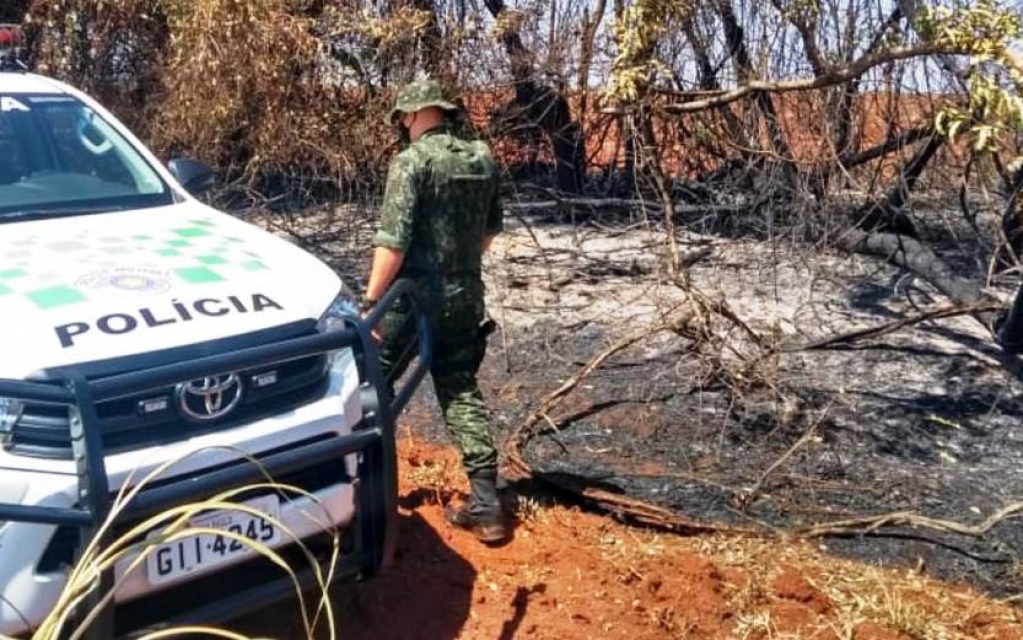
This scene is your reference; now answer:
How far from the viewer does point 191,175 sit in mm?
4961

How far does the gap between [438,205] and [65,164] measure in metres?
1.56

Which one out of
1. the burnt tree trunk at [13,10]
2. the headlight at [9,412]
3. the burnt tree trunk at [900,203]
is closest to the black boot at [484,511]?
the headlight at [9,412]

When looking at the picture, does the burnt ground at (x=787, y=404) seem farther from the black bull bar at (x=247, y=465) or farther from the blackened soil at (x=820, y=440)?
the black bull bar at (x=247, y=465)

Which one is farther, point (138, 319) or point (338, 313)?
point (338, 313)

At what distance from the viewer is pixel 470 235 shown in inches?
179

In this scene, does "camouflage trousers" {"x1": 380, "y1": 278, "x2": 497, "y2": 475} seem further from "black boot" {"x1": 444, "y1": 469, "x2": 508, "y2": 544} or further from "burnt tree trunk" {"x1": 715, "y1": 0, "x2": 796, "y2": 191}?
"burnt tree trunk" {"x1": 715, "y1": 0, "x2": 796, "y2": 191}

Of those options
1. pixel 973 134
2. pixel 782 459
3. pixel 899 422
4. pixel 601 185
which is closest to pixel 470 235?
pixel 782 459

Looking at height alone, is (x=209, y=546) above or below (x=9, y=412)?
below

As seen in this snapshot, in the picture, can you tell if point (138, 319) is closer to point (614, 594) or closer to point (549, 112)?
point (614, 594)

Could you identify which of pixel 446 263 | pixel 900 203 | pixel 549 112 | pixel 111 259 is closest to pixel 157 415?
pixel 111 259

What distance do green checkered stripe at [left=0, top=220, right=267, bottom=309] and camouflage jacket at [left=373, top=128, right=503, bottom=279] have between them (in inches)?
23.2

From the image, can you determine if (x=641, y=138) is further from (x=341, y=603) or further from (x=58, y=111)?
(x=341, y=603)

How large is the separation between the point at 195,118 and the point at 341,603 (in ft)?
18.9

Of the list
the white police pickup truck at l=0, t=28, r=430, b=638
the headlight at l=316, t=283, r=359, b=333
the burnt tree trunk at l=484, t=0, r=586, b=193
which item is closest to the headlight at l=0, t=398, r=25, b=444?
the white police pickup truck at l=0, t=28, r=430, b=638
